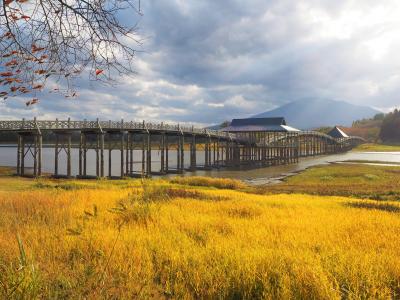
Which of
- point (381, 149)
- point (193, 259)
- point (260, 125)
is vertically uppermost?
point (260, 125)

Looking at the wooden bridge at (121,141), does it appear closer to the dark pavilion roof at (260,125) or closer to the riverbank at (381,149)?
the dark pavilion roof at (260,125)

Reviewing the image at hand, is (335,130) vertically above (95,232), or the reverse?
(335,130)

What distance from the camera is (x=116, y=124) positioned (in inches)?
1892

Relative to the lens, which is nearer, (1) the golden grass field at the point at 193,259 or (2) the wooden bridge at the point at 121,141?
(1) the golden grass field at the point at 193,259

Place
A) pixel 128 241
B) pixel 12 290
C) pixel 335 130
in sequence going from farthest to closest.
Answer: pixel 335 130
pixel 128 241
pixel 12 290

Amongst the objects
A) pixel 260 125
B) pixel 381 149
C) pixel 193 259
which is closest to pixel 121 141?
pixel 193 259

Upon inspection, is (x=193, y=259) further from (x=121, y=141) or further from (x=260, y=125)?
(x=260, y=125)

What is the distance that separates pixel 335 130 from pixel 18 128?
14199cm

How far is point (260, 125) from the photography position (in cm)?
9212

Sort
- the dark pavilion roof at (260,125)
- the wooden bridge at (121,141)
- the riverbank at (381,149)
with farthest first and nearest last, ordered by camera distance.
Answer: the riverbank at (381,149), the dark pavilion roof at (260,125), the wooden bridge at (121,141)

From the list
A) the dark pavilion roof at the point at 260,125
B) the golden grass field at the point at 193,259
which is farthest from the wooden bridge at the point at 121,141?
the golden grass field at the point at 193,259

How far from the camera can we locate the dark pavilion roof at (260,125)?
3470 inches

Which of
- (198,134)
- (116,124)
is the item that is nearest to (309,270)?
(116,124)

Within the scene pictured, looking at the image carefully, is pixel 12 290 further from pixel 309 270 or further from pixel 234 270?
pixel 309 270
